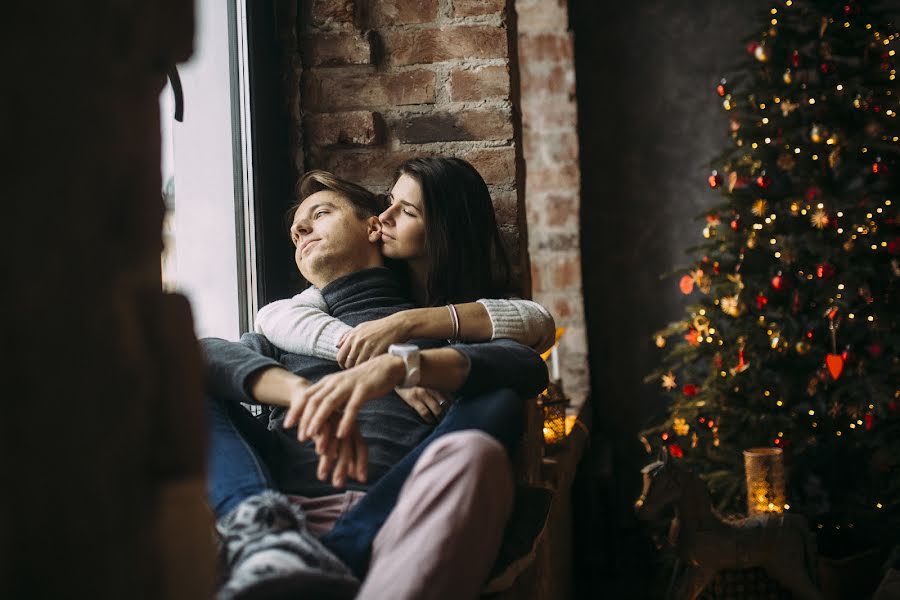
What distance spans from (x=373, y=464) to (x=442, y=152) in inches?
35.5

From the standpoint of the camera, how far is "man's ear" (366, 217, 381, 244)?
1692 millimetres

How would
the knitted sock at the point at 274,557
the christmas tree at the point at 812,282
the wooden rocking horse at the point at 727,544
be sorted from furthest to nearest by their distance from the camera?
the christmas tree at the point at 812,282 → the wooden rocking horse at the point at 727,544 → the knitted sock at the point at 274,557

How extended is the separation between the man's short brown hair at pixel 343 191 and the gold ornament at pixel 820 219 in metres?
1.66

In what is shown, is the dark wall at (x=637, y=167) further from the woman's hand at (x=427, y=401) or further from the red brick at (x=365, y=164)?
the woman's hand at (x=427, y=401)

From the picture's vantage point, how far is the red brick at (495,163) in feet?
6.40

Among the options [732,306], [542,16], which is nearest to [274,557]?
[732,306]

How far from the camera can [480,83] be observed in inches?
77.0

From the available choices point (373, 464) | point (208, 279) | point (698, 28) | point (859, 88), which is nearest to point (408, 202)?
point (208, 279)

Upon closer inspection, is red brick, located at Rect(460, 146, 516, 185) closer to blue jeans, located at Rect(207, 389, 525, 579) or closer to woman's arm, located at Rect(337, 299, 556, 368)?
woman's arm, located at Rect(337, 299, 556, 368)

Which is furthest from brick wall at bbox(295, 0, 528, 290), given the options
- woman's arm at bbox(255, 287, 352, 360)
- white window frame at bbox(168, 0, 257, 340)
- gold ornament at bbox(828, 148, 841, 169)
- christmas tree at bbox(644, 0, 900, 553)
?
gold ornament at bbox(828, 148, 841, 169)

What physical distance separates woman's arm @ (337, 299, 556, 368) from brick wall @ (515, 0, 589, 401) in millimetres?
1847

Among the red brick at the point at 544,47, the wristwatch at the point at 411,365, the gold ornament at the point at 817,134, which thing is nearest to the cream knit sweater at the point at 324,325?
the wristwatch at the point at 411,365

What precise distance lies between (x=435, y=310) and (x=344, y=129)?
0.70 metres

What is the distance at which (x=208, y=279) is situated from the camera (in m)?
1.76
